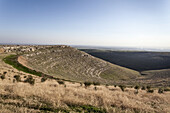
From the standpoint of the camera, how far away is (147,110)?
778 centimetres

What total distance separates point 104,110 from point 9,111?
529cm

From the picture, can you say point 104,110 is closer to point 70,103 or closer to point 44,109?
point 70,103

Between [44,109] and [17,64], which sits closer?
[44,109]

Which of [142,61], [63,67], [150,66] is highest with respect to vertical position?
[63,67]

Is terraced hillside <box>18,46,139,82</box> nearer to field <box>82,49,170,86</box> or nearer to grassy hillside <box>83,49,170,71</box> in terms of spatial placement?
field <box>82,49,170,86</box>

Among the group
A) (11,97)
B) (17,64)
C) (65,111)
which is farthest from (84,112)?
(17,64)

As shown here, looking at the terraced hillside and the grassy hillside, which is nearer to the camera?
the terraced hillside

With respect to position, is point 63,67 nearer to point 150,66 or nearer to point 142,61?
point 150,66

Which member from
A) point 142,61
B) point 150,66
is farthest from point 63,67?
point 142,61

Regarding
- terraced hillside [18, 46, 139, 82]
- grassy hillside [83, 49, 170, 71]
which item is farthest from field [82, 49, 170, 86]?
terraced hillside [18, 46, 139, 82]

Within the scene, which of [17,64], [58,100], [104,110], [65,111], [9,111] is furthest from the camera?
[17,64]

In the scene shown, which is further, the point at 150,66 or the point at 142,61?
the point at 142,61

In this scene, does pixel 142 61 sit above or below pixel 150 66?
above

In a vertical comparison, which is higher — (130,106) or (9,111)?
(9,111)
